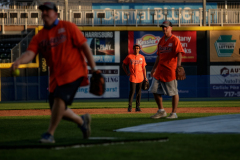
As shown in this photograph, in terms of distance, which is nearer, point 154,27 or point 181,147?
point 181,147

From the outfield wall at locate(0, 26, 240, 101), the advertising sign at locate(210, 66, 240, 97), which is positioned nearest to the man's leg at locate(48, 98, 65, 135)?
the advertising sign at locate(210, 66, 240, 97)

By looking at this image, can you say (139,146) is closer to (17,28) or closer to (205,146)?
(205,146)

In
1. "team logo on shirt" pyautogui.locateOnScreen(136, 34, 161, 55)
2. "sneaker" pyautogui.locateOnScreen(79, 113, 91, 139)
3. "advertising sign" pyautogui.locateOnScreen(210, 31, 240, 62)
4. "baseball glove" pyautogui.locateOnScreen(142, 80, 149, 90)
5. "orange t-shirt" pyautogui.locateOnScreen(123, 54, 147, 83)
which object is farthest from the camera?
"advertising sign" pyautogui.locateOnScreen(210, 31, 240, 62)

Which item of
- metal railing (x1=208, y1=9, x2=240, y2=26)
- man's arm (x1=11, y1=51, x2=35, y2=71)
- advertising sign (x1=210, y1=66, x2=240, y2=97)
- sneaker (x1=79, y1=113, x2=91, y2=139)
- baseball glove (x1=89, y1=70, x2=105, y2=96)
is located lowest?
advertising sign (x1=210, y1=66, x2=240, y2=97)

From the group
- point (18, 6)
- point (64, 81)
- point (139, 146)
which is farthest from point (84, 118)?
point (18, 6)

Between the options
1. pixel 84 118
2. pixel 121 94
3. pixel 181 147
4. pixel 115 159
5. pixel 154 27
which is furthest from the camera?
pixel 154 27

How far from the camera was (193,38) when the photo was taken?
96.5ft

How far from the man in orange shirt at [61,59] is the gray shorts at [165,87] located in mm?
3957

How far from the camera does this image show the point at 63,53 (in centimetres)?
537

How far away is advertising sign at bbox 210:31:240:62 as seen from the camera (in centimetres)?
2939

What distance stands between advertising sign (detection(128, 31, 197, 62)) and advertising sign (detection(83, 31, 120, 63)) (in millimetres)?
942

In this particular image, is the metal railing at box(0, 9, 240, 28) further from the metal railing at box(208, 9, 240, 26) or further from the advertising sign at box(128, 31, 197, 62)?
the advertising sign at box(128, 31, 197, 62)

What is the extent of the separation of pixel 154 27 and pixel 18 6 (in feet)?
33.7

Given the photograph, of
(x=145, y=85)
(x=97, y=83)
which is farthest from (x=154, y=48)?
(x=97, y=83)
